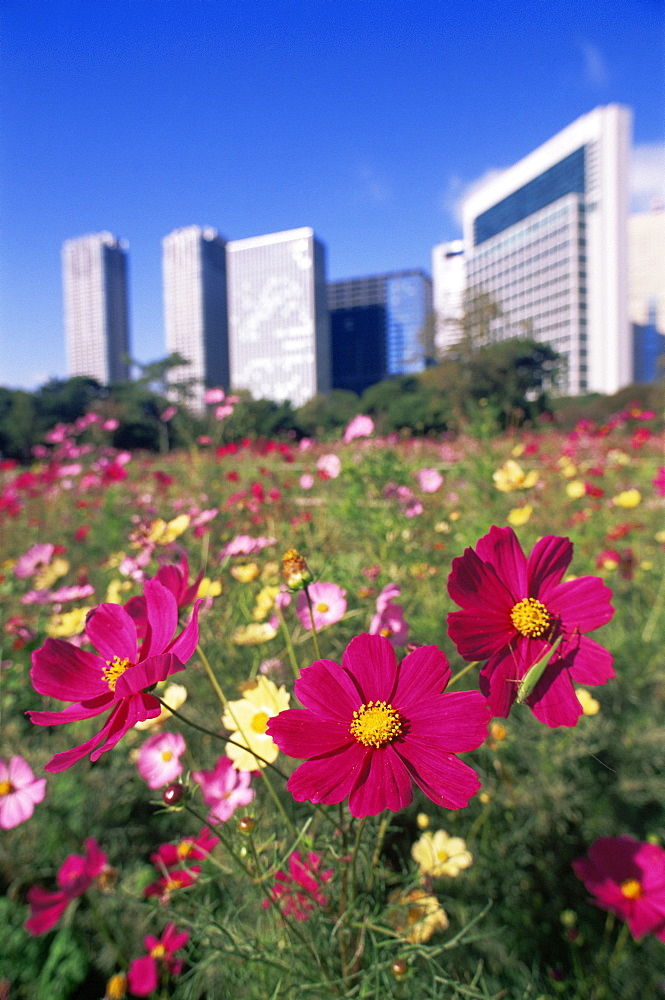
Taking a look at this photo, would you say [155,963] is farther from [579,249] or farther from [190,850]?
[579,249]

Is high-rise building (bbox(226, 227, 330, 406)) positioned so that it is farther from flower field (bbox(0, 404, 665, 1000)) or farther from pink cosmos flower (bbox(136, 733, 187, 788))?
pink cosmos flower (bbox(136, 733, 187, 788))

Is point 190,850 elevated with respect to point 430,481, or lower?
lower

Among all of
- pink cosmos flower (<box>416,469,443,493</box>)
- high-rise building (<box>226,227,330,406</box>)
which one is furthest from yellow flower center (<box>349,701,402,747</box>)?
high-rise building (<box>226,227,330,406</box>)

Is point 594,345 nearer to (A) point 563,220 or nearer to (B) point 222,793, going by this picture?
Result: (A) point 563,220

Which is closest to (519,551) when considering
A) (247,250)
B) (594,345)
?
(247,250)

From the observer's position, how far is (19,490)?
9.21 ft

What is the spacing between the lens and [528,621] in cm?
32

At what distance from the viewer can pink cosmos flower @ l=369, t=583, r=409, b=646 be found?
520 mm

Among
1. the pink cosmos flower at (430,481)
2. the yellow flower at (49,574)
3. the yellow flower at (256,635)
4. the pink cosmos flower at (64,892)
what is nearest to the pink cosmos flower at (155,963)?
the pink cosmos flower at (64,892)

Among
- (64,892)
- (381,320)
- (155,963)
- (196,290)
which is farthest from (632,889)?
(196,290)

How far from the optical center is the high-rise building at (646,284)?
41.4 metres

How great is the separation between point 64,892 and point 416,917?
452 mm

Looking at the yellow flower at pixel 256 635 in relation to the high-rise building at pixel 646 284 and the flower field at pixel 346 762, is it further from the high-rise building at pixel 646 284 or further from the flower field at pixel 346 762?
the high-rise building at pixel 646 284

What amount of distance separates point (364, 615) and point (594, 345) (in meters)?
41.0
